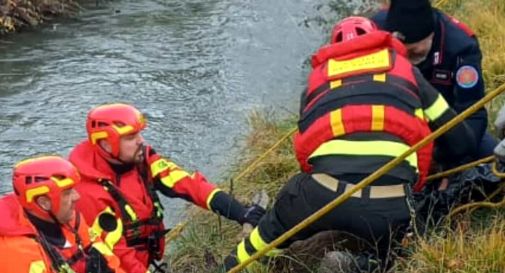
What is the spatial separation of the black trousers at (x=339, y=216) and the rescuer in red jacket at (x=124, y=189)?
902mm

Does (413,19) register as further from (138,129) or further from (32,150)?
(32,150)

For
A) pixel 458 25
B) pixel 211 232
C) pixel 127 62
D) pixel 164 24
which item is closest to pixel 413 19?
pixel 458 25

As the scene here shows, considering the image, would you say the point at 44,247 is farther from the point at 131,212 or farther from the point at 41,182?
the point at 131,212

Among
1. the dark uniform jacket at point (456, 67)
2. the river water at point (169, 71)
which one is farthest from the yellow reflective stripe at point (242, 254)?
the river water at point (169, 71)

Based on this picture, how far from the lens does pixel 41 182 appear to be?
3.95 m

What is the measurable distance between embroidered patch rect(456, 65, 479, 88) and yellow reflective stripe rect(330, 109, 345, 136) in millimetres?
1247

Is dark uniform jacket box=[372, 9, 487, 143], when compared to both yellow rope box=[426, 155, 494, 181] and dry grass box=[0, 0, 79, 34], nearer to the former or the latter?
yellow rope box=[426, 155, 494, 181]

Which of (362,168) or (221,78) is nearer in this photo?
(362,168)

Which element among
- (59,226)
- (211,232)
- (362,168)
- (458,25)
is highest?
(458,25)

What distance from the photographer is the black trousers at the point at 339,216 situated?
12.4 feet

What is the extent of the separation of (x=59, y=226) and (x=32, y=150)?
504cm

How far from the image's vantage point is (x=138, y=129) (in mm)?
4805

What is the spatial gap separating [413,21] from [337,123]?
1128mm

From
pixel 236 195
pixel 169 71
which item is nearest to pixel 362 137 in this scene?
pixel 236 195
